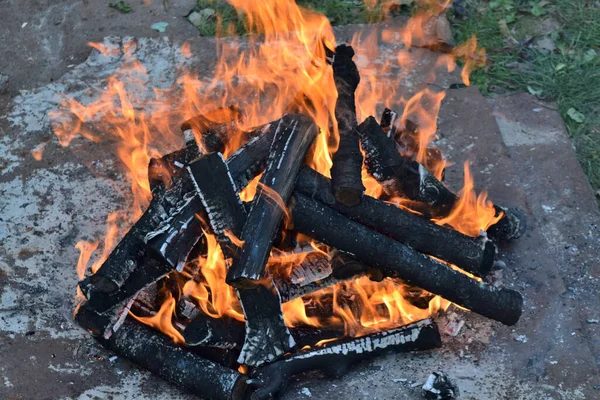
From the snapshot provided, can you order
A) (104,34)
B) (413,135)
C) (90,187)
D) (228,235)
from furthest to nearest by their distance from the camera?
(104,34), (90,187), (413,135), (228,235)

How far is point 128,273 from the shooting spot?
3.52m

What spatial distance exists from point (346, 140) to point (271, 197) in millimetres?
507

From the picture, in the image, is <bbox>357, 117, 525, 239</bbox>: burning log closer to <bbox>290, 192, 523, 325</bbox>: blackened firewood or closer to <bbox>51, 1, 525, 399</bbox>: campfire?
<bbox>51, 1, 525, 399</bbox>: campfire

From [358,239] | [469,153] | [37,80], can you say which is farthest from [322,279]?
[37,80]

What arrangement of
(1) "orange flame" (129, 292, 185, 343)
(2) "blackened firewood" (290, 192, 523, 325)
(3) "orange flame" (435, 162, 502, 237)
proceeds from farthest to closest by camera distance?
(3) "orange flame" (435, 162, 502, 237), (1) "orange flame" (129, 292, 185, 343), (2) "blackened firewood" (290, 192, 523, 325)

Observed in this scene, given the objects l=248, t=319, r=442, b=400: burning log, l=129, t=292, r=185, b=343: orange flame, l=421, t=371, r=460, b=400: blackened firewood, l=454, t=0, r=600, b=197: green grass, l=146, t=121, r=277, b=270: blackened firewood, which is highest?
l=146, t=121, r=277, b=270: blackened firewood

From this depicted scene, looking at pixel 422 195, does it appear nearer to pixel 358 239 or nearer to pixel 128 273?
pixel 358 239

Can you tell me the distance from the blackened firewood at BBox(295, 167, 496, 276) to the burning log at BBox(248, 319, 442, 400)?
0.36 metres

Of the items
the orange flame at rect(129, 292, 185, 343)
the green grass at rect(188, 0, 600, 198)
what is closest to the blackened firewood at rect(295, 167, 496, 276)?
the orange flame at rect(129, 292, 185, 343)

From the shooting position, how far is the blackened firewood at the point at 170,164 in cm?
401

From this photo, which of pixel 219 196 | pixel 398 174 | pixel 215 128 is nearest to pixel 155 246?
pixel 219 196

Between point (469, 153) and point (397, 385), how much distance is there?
1777 millimetres

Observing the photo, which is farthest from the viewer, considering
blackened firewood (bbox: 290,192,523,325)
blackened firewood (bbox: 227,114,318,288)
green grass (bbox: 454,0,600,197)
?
green grass (bbox: 454,0,600,197)

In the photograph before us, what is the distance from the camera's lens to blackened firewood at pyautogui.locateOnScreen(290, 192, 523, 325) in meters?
3.55
